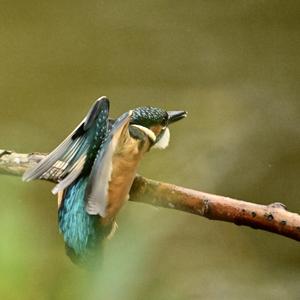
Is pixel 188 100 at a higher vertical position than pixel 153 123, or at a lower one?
lower

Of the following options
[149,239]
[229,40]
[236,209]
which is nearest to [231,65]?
[229,40]

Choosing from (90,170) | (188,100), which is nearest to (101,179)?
(90,170)

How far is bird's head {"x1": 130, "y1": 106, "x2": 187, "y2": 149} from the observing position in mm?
678

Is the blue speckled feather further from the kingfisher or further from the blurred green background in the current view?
the blurred green background

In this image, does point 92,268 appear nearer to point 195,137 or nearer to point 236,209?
point 236,209

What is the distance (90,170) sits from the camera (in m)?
0.62

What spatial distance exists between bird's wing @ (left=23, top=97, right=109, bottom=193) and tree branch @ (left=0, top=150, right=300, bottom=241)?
0.05 metres

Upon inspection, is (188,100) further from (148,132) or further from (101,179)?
(101,179)

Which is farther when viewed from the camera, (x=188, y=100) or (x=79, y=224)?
(x=188, y=100)

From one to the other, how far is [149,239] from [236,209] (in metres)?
0.52

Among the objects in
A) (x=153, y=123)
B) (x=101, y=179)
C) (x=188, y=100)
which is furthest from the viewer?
(x=188, y=100)

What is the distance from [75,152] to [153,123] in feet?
0.33

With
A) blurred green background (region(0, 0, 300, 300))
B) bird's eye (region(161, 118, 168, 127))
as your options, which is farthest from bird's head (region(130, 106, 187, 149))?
blurred green background (region(0, 0, 300, 300))

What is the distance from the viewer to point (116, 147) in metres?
0.62
